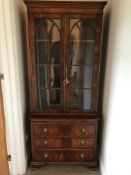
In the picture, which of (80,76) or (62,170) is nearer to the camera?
(80,76)

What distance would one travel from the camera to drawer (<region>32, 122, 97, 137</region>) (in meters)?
2.12

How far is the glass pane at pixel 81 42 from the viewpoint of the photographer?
76.3 inches

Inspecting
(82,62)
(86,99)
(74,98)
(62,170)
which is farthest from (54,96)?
(62,170)

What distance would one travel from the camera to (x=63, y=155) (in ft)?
7.28

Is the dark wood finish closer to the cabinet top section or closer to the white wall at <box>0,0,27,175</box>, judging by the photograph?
the cabinet top section

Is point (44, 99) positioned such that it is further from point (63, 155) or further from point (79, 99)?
point (63, 155)

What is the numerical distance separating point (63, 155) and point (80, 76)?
1002 millimetres

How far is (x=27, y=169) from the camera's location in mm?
2281

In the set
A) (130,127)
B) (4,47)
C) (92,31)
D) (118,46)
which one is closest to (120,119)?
(130,127)

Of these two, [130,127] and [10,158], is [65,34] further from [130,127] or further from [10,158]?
[10,158]

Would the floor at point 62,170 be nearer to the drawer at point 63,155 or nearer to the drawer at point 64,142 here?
the drawer at point 63,155

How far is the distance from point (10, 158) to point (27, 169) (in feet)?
1.06

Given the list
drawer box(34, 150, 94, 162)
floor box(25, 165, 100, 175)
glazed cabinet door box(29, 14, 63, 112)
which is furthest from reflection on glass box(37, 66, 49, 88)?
floor box(25, 165, 100, 175)

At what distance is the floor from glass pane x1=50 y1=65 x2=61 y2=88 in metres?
1.07
